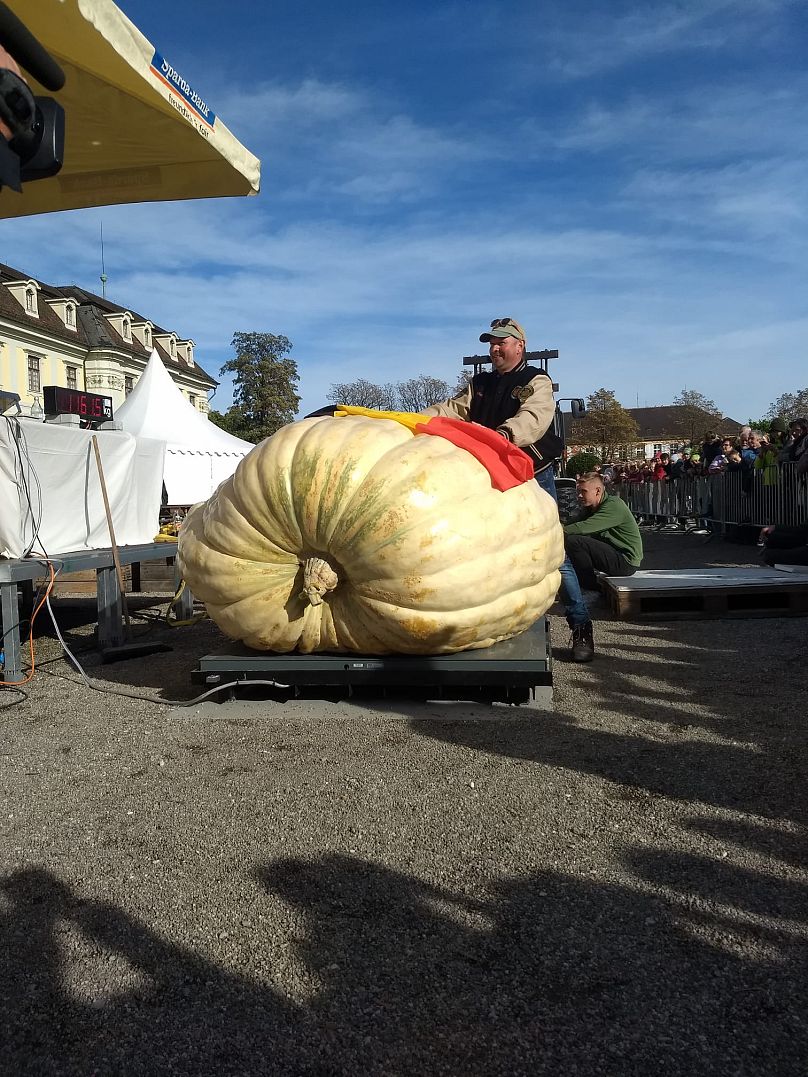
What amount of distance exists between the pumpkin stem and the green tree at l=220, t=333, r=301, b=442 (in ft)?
159

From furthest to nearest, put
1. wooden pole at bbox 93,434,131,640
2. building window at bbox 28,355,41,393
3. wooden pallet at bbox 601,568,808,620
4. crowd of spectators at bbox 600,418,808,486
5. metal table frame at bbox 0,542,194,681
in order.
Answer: building window at bbox 28,355,41,393 < crowd of spectators at bbox 600,418,808,486 < wooden pallet at bbox 601,568,808,620 < wooden pole at bbox 93,434,131,640 < metal table frame at bbox 0,542,194,681

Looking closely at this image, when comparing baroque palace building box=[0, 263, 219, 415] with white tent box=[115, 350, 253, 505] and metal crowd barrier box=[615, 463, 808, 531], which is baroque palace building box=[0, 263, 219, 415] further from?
metal crowd barrier box=[615, 463, 808, 531]

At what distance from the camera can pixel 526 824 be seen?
2.50m

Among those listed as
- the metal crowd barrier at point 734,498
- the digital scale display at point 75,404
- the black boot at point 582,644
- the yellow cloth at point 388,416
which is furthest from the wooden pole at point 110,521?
the metal crowd barrier at point 734,498

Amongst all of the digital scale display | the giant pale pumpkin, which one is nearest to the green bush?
the digital scale display

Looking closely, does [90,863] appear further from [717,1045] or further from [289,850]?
[717,1045]

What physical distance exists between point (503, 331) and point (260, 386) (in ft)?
162

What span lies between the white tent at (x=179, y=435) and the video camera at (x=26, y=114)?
10.9 m

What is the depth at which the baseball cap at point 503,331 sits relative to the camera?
4578 millimetres

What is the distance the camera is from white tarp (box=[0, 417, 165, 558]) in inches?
209

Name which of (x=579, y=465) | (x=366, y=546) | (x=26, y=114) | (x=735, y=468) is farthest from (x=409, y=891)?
(x=579, y=465)

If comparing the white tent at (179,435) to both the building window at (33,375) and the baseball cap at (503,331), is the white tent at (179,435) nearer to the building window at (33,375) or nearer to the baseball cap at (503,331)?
the baseball cap at (503,331)

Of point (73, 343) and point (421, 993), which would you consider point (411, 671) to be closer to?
point (421, 993)

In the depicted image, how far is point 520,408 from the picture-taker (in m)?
4.42
